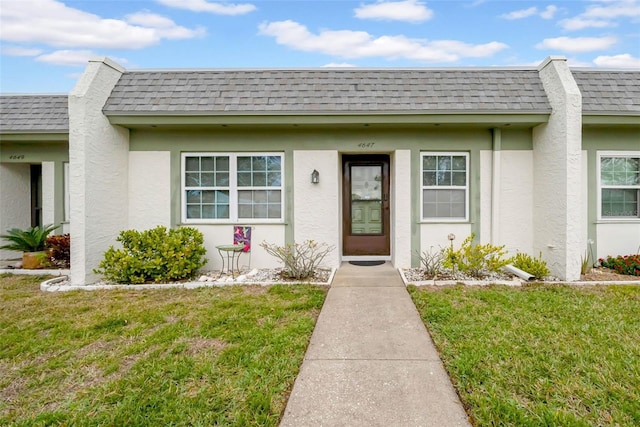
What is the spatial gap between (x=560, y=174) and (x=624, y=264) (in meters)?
2.32

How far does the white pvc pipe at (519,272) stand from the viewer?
18.5ft

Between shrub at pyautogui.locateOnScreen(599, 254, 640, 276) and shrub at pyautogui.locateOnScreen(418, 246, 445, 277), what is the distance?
3279 millimetres

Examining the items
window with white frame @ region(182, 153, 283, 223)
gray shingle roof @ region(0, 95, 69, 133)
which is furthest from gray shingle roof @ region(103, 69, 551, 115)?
gray shingle roof @ region(0, 95, 69, 133)

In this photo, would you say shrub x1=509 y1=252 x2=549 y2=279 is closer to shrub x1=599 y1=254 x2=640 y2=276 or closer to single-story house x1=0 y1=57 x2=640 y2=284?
single-story house x1=0 y1=57 x2=640 y2=284

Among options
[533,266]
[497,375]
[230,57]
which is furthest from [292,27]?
[497,375]

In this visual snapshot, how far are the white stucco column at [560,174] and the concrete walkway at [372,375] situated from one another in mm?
3331

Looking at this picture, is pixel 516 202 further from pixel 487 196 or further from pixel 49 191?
pixel 49 191

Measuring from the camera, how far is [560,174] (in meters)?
5.67

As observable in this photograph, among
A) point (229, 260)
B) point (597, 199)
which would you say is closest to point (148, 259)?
point (229, 260)

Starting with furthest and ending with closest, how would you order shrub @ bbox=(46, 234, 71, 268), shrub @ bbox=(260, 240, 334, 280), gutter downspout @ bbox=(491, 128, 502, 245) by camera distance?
shrub @ bbox=(46, 234, 71, 268)
gutter downspout @ bbox=(491, 128, 502, 245)
shrub @ bbox=(260, 240, 334, 280)

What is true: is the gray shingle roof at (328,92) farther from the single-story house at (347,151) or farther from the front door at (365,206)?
the front door at (365,206)

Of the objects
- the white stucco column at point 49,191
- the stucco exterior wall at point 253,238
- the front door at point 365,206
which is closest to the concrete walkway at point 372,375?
the stucco exterior wall at point 253,238

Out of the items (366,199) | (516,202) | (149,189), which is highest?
(149,189)

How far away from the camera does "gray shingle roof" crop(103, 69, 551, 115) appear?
6043mm
